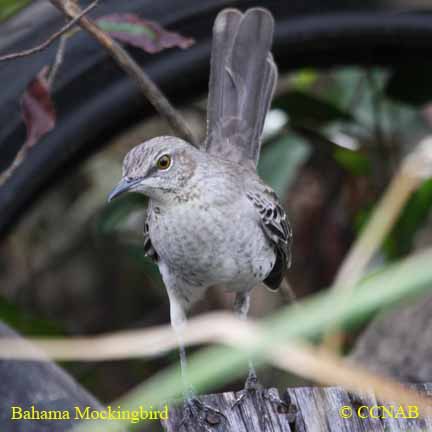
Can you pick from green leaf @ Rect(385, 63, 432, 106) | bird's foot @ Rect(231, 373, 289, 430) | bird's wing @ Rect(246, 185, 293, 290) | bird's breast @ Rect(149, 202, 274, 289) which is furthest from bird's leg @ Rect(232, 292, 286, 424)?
green leaf @ Rect(385, 63, 432, 106)

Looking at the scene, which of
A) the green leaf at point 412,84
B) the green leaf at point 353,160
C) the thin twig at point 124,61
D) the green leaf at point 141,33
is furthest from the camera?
the green leaf at point 353,160

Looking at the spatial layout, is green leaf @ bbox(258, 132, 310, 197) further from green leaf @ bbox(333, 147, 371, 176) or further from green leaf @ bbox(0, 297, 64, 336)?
green leaf @ bbox(0, 297, 64, 336)

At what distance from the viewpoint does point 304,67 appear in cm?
540

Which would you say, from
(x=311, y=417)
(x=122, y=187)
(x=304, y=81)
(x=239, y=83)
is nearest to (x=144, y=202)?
(x=239, y=83)

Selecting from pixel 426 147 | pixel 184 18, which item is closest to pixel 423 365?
pixel 184 18

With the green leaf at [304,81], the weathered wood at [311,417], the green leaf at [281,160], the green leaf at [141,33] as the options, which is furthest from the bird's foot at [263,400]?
the green leaf at [304,81]

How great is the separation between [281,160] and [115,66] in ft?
5.03

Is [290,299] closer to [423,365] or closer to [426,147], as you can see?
[423,365]

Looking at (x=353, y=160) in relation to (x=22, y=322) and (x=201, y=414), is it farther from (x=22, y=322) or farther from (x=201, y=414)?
(x=201, y=414)

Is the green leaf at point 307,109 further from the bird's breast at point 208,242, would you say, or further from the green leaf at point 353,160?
the bird's breast at point 208,242

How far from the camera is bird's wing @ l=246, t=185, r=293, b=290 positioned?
408 cm

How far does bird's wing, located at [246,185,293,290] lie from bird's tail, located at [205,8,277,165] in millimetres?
388

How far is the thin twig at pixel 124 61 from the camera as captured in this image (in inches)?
144

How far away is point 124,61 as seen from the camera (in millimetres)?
3867
